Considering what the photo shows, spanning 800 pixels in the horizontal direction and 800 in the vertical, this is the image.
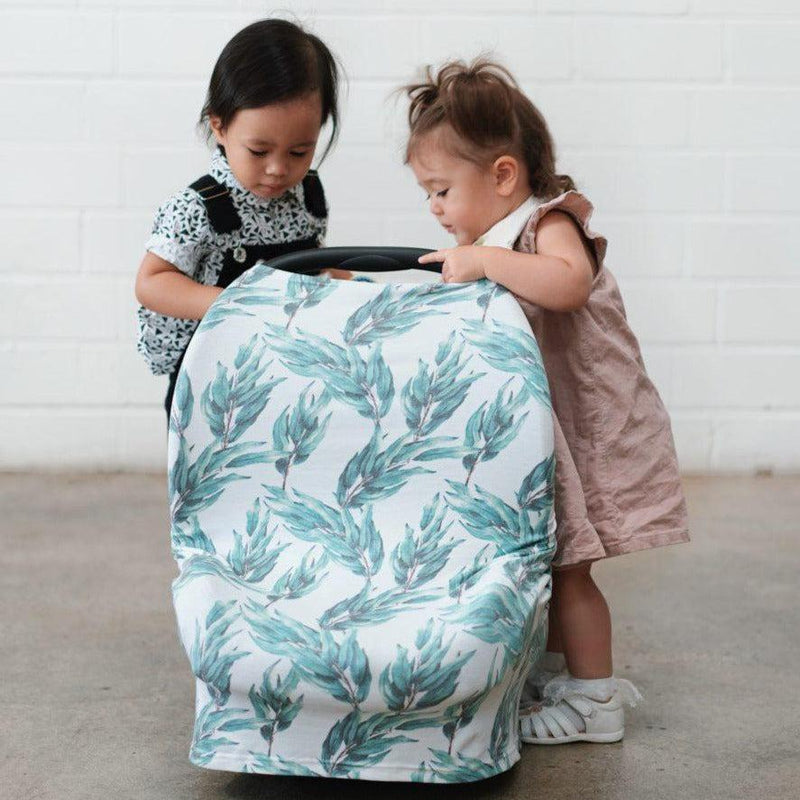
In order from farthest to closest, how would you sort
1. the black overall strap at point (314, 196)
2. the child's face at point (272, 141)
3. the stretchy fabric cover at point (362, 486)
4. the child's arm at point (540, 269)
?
the black overall strap at point (314, 196) < the child's face at point (272, 141) < the child's arm at point (540, 269) < the stretchy fabric cover at point (362, 486)

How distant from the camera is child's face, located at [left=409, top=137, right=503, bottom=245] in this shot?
67.4 inches

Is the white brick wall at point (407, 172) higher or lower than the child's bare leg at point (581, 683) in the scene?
higher

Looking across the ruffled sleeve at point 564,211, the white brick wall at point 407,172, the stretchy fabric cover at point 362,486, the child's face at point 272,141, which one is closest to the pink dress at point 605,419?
the ruffled sleeve at point 564,211

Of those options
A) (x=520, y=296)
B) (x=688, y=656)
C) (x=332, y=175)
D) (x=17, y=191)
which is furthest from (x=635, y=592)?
(x=17, y=191)

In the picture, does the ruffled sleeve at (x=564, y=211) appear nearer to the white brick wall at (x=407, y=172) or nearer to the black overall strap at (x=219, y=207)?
the black overall strap at (x=219, y=207)

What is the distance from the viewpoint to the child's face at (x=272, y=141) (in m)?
1.88

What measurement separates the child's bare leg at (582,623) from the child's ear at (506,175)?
0.50m

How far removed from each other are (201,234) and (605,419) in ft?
2.12

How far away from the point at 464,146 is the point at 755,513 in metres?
1.62

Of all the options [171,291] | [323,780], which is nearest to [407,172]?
[171,291]

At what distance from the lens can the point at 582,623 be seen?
1778 mm

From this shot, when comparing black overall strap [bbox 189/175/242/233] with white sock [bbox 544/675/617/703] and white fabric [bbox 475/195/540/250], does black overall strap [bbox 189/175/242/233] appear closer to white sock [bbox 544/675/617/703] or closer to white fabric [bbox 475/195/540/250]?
white fabric [bbox 475/195/540/250]

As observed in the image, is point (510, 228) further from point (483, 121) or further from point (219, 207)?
point (219, 207)

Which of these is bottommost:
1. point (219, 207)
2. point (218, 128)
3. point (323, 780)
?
point (323, 780)
